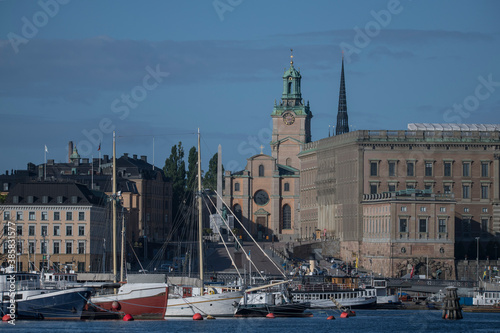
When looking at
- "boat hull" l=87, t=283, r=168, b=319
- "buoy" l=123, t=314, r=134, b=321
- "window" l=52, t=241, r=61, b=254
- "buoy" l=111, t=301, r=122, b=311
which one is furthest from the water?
"window" l=52, t=241, r=61, b=254

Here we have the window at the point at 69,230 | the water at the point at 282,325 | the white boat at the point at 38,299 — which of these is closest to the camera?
the water at the point at 282,325

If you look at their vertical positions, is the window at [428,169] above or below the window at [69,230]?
above

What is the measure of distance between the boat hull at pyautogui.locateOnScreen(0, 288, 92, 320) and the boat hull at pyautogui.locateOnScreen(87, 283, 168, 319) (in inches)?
82.9

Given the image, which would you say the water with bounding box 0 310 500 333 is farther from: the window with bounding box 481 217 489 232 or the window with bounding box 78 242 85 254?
the window with bounding box 481 217 489 232

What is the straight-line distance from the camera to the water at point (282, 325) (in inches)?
4648

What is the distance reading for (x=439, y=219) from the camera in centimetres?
18162

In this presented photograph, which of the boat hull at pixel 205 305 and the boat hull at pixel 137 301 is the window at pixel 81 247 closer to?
the boat hull at pixel 137 301

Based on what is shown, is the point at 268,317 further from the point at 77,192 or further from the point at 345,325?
the point at 77,192

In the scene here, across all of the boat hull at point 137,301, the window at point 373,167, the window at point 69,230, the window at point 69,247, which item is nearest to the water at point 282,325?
the boat hull at point 137,301

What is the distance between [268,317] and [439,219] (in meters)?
51.6

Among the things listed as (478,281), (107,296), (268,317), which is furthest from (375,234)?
(107,296)

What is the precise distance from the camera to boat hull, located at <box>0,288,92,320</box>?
406 feet

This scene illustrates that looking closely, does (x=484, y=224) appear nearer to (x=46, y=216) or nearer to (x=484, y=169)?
(x=484, y=169)

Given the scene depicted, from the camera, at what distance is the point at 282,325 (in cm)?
12612
